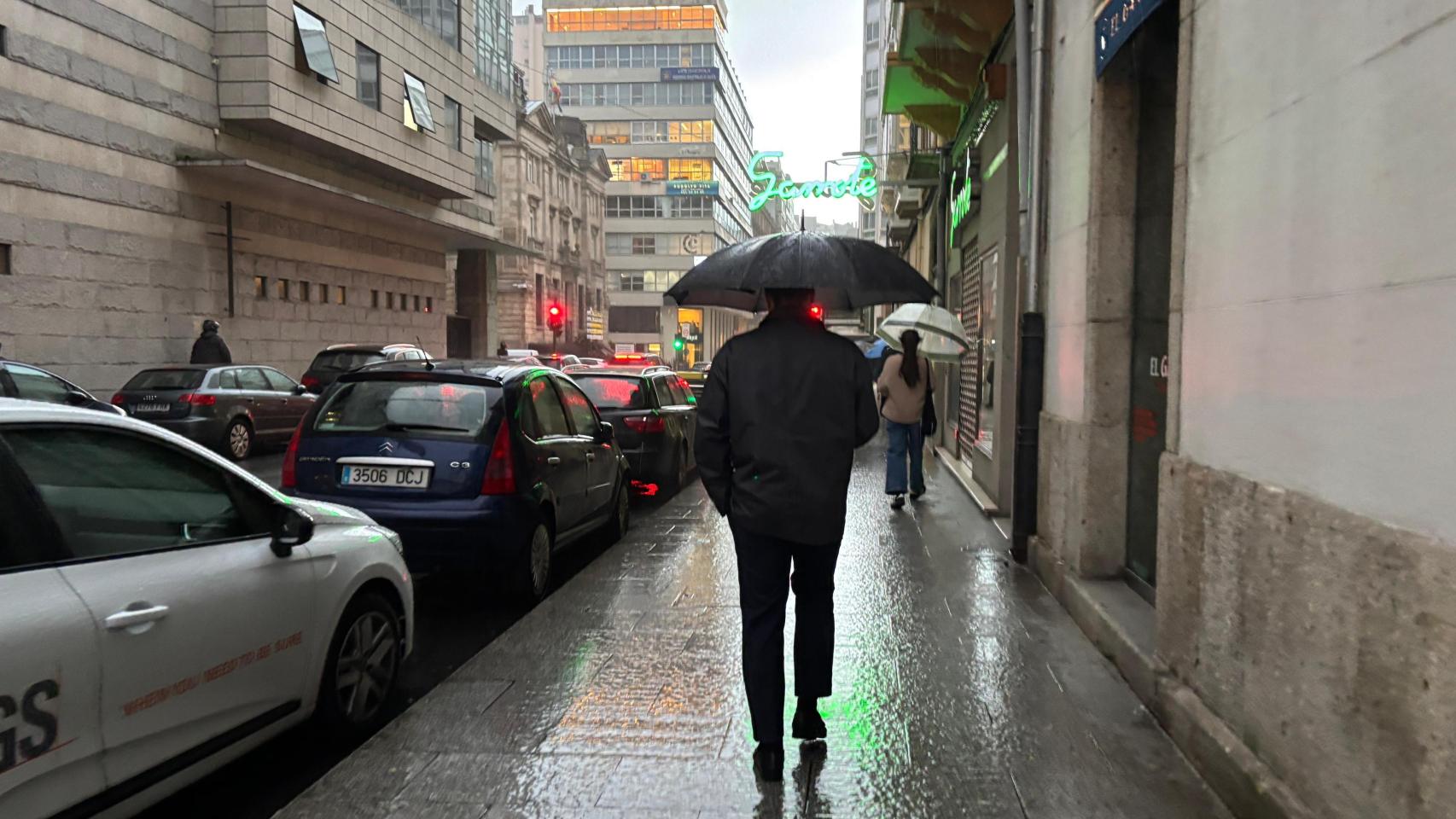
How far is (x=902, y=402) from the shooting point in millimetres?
9711

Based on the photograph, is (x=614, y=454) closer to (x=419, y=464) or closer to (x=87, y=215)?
(x=419, y=464)

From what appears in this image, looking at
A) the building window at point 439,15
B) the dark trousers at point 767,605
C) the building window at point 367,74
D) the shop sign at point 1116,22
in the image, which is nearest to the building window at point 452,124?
the building window at point 439,15

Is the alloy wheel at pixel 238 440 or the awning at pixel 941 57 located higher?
the awning at pixel 941 57

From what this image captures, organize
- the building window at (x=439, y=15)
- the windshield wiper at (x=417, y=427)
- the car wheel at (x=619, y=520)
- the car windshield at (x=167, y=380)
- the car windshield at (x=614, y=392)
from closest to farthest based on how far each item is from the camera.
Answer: the windshield wiper at (x=417, y=427) < the car wheel at (x=619, y=520) < the car windshield at (x=614, y=392) < the car windshield at (x=167, y=380) < the building window at (x=439, y=15)

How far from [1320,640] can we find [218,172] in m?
24.1

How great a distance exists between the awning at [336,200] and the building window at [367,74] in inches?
104

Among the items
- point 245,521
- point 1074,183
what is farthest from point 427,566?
point 1074,183

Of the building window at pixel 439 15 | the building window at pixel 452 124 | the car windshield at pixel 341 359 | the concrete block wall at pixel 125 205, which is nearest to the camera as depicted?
the concrete block wall at pixel 125 205

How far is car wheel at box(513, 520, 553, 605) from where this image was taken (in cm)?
618

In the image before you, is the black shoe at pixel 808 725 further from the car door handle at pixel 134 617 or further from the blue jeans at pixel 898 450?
the blue jeans at pixel 898 450

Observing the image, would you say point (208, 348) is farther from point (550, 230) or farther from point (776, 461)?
point (550, 230)

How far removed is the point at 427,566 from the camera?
5.89 m

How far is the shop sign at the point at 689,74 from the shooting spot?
82.2 m

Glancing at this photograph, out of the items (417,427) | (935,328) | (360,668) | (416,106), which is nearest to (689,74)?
(416,106)
